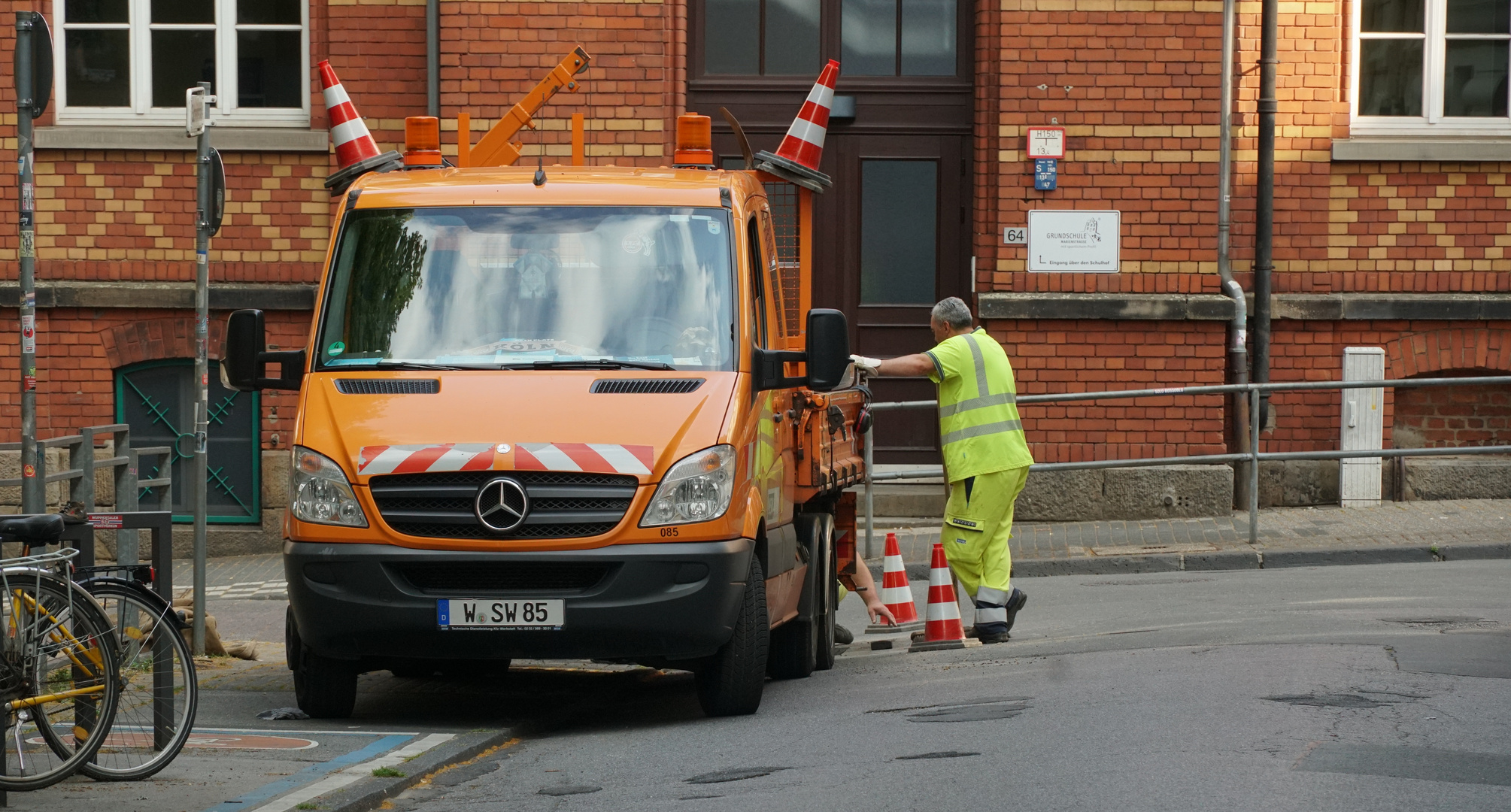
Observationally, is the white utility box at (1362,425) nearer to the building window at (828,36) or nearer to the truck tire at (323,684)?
the building window at (828,36)

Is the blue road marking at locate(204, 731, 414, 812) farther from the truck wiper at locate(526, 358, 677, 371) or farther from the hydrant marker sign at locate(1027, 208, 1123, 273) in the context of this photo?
the hydrant marker sign at locate(1027, 208, 1123, 273)

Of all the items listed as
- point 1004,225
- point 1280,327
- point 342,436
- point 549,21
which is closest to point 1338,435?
point 1280,327

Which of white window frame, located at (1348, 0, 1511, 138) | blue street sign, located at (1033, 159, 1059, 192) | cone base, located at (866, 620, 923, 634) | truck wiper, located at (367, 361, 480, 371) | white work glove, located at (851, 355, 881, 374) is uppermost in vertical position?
white window frame, located at (1348, 0, 1511, 138)

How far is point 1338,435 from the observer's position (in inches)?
580

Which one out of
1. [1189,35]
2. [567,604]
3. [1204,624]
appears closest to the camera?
[567,604]

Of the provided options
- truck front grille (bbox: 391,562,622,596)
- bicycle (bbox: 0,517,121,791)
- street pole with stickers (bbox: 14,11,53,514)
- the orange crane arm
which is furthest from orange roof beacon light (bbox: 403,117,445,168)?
bicycle (bbox: 0,517,121,791)

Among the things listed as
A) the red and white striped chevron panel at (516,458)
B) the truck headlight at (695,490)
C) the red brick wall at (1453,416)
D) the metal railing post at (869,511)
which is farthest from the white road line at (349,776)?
the red brick wall at (1453,416)

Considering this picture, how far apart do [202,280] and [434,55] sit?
5.52 metres

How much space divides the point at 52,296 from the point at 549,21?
170 inches

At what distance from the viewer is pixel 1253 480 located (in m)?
13.1

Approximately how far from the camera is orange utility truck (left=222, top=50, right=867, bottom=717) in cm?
704

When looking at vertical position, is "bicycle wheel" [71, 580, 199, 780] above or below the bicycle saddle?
below

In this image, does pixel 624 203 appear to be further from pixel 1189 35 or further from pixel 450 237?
pixel 1189 35

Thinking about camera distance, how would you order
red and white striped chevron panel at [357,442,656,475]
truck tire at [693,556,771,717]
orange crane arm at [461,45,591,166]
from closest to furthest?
red and white striped chevron panel at [357,442,656,475], truck tire at [693,556,771,717], orange crane arm at [461,45,591,166]
